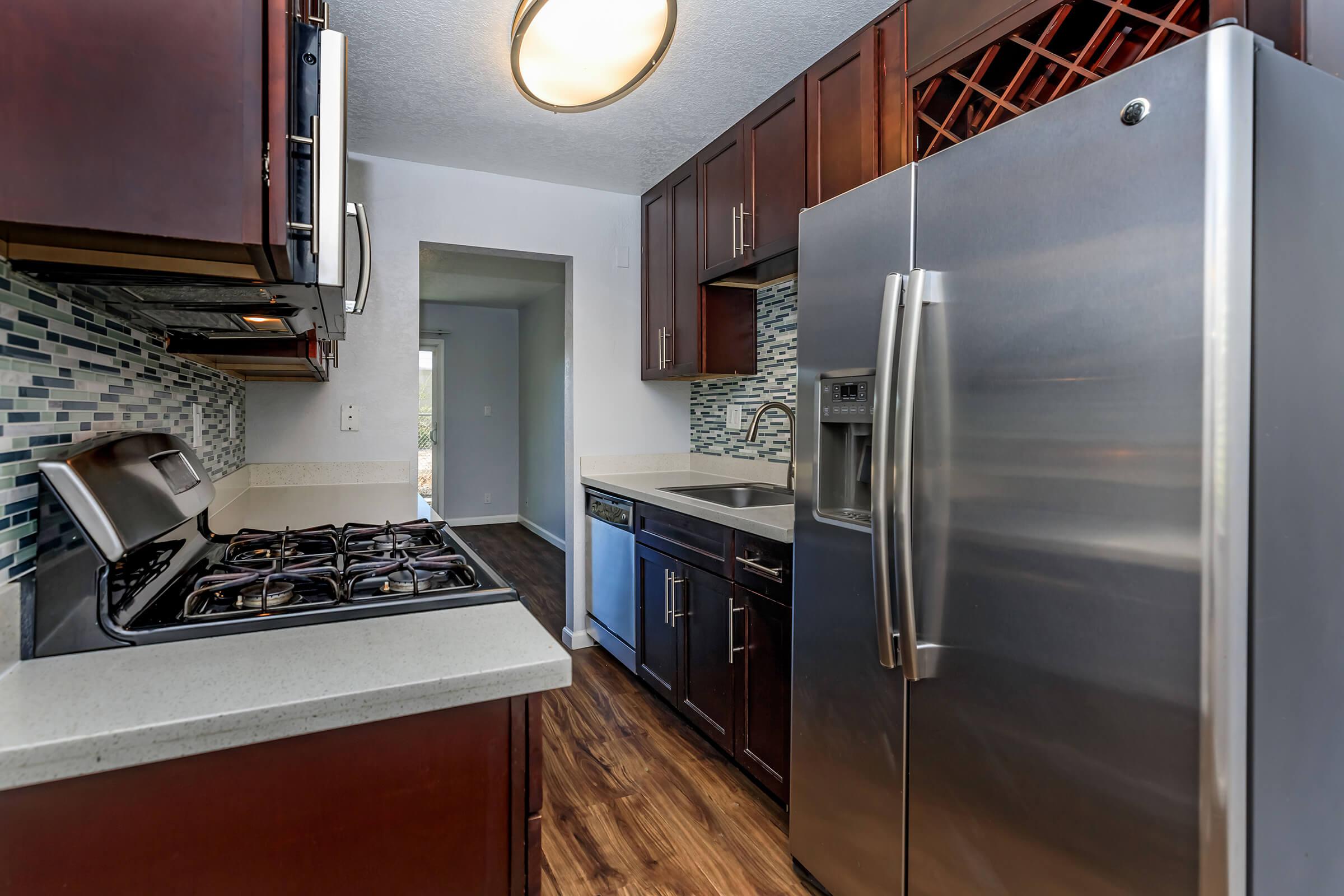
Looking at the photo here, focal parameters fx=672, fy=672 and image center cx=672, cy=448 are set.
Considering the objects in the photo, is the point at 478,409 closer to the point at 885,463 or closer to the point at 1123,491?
the point at 885,463

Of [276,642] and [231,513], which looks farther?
[231,513]

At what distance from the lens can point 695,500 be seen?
8.13 ft

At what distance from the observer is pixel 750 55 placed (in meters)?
2.18

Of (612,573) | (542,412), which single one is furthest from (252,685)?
(542,412)

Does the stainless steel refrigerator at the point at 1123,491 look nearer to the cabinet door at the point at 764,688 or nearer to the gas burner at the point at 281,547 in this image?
the cabinet door at the point at 764,688

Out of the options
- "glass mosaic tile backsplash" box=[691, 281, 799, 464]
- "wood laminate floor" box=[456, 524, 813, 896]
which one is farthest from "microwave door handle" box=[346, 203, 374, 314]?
"glass mosaic tile backsplash" box=[691, 281, 799, 464]

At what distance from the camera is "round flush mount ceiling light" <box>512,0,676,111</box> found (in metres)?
1.35

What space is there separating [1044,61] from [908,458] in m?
0.90

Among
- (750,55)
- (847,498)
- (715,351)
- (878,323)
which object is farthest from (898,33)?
(715,351)

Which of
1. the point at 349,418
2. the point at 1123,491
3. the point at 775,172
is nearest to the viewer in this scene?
the point at 1123,491

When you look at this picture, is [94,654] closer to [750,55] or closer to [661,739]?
[661,739]

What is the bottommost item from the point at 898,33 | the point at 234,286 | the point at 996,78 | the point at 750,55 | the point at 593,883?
the point at 593,883

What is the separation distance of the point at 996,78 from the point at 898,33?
0.35 metres

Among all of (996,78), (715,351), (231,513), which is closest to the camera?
(996,78)
